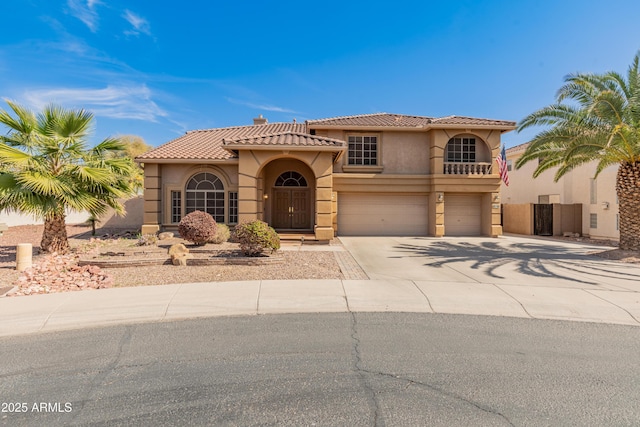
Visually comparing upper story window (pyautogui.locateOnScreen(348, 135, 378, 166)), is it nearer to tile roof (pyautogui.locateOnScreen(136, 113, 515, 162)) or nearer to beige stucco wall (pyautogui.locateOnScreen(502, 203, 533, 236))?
tile roof (pyautogui.locateOnScreen(136, 113, 515, 162))

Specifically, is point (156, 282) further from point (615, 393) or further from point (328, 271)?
point (615, 393)

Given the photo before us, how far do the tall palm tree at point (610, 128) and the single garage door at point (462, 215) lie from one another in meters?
6.37

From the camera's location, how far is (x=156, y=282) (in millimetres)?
8188

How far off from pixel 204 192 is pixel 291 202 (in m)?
4.45

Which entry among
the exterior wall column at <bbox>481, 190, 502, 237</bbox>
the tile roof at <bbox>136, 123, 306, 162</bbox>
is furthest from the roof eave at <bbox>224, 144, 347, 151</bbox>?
the exterior wall column at <bbox>481, 190, 502, 237</bbox>

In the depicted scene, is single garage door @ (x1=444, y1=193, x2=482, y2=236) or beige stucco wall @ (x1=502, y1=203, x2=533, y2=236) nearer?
single garage door @ (x1=444, y1=193, x2=482, y2=236)

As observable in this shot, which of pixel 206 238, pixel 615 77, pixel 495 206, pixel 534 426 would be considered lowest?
pixel 534 426

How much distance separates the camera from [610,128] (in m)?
11.6

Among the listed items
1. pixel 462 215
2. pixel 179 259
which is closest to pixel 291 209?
pixel 179 259

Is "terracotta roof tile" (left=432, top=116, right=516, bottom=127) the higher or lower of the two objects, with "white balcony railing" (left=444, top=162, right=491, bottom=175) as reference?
higher

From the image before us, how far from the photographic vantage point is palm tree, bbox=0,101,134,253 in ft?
33.0

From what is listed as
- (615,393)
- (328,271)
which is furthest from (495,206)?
(615,393)

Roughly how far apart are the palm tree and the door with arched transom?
24.6 ft

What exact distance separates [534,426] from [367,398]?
1505 mm
